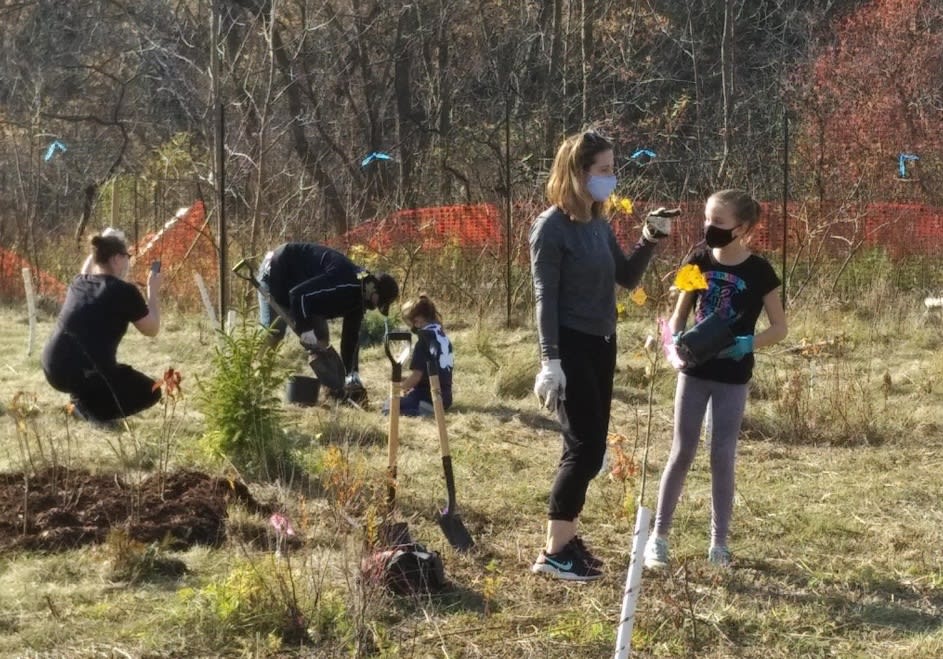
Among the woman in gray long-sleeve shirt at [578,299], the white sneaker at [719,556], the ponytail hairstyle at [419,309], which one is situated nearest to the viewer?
the woman in gray long-sleeve shirt at [578,299]

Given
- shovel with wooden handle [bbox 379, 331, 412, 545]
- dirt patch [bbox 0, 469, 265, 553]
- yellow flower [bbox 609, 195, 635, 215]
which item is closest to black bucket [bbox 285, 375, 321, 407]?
dirt patch [bbox 0, 469, 265, 553]

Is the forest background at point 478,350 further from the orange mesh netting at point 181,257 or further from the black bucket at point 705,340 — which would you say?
the black bucket at point 705,340

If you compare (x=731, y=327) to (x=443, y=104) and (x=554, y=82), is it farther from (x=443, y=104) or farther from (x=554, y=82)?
(x=443, y=104)

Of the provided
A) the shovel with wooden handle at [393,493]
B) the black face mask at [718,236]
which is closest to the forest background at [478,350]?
the shovel with wooden handle at [393,493]

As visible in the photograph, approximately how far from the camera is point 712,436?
474 centimetres

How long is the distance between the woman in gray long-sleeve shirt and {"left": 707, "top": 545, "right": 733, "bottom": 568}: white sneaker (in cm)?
65

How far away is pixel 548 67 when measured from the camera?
2164 cm

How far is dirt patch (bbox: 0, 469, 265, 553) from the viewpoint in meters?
5.05

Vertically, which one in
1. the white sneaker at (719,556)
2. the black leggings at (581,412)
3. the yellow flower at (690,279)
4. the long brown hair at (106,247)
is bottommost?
the white sneaker at (719,556)

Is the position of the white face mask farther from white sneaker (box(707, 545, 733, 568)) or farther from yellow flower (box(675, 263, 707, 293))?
white sneaker (box(707, 545, 733, 568))

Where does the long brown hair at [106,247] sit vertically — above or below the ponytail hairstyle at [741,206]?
below

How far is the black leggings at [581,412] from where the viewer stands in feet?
14.8

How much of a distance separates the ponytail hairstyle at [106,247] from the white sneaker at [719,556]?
3987 millimetres

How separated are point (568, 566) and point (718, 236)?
1.36m
